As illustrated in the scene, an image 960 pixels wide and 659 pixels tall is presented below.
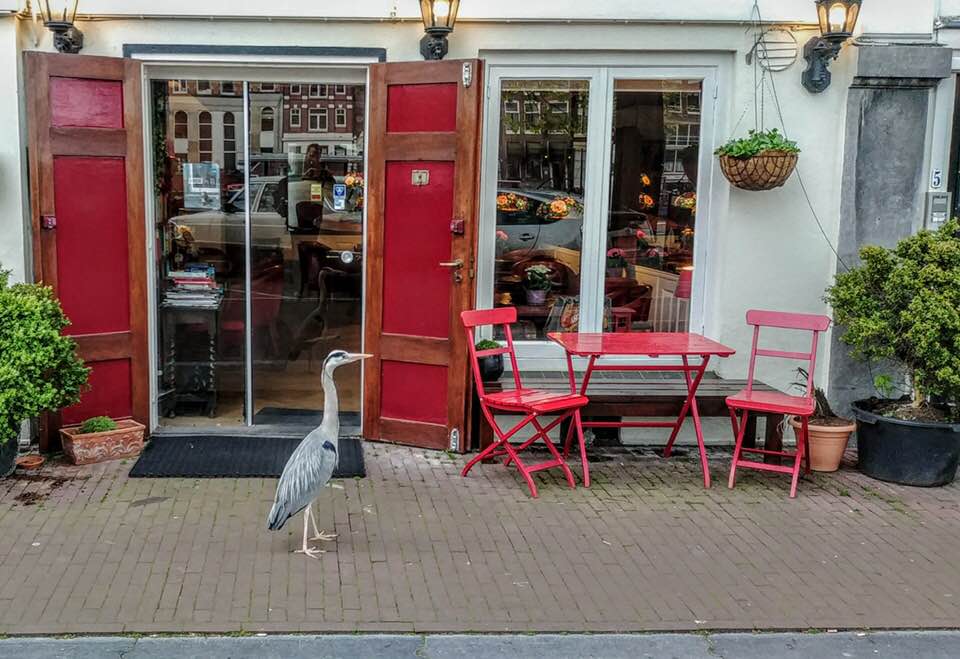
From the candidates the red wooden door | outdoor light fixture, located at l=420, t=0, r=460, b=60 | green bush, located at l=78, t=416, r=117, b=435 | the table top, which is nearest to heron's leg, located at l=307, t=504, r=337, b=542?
the table top

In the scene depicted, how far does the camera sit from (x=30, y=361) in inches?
240

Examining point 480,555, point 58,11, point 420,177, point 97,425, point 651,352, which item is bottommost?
point 480,555

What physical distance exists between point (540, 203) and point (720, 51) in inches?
66.1

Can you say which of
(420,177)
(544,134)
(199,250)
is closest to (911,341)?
(544,134)

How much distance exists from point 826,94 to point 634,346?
2.44m

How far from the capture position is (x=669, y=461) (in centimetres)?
716

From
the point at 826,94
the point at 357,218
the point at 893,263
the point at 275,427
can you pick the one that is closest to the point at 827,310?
the point at 893,263

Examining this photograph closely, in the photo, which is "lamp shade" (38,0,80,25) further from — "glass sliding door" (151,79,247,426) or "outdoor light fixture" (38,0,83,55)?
"glass sliding door" (151,79,247,426)

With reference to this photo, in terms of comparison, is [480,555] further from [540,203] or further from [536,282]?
[540,203]

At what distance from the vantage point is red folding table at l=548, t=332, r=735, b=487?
6.40m

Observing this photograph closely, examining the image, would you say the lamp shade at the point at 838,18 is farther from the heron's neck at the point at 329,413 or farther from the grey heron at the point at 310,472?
the heron's neck at the point at 329,413

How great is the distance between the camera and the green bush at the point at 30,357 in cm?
608

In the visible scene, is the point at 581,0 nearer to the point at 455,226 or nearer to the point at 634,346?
the point at 455,226

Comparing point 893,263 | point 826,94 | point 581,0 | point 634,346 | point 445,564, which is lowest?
point 445,564
